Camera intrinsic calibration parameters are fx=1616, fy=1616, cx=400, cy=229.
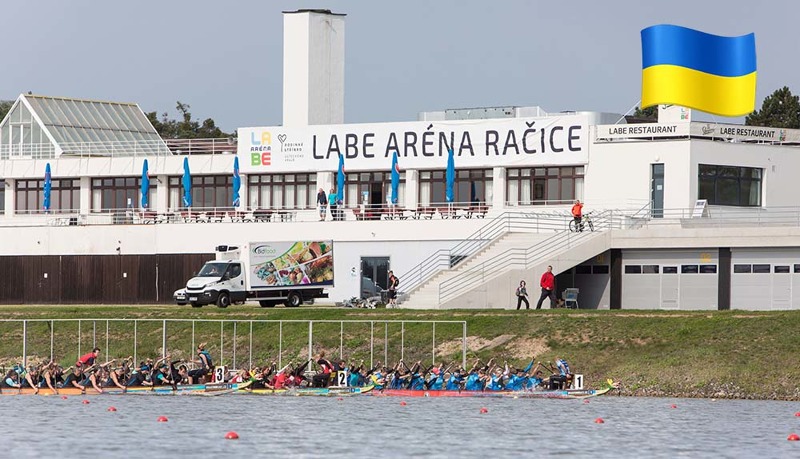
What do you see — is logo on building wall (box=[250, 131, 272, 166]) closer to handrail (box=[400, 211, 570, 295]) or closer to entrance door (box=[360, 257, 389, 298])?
entrance door (box=[360, 257, 389, 298])

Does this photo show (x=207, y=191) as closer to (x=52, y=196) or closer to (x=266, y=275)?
(x=52, y=196)

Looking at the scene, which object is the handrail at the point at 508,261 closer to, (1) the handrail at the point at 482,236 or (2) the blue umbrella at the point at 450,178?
(1) the handrail at the point at 482,236

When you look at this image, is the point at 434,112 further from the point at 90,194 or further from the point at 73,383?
the point at 73,383

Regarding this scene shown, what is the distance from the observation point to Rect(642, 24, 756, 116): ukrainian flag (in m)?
73.5

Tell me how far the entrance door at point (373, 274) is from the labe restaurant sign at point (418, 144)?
5891mm

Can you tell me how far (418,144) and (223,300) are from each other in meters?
15.4

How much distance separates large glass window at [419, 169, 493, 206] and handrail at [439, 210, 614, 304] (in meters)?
10.9

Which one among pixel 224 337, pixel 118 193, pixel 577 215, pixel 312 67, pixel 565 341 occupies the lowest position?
pixel 224 337

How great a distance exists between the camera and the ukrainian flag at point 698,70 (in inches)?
2894

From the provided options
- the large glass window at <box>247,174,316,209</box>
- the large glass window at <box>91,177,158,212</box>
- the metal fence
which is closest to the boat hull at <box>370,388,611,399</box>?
the metal fence

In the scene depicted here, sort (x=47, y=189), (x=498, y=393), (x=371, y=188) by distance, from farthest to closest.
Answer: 1. (x=47, y=189)
2. (x=371, y=188)
3. (x=498, y=393)

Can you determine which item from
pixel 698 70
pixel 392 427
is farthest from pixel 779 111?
pixel 392 427

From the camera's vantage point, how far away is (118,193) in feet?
Result: 286

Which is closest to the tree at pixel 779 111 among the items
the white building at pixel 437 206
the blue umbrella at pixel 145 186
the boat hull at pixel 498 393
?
the white building at pixel 437 206
